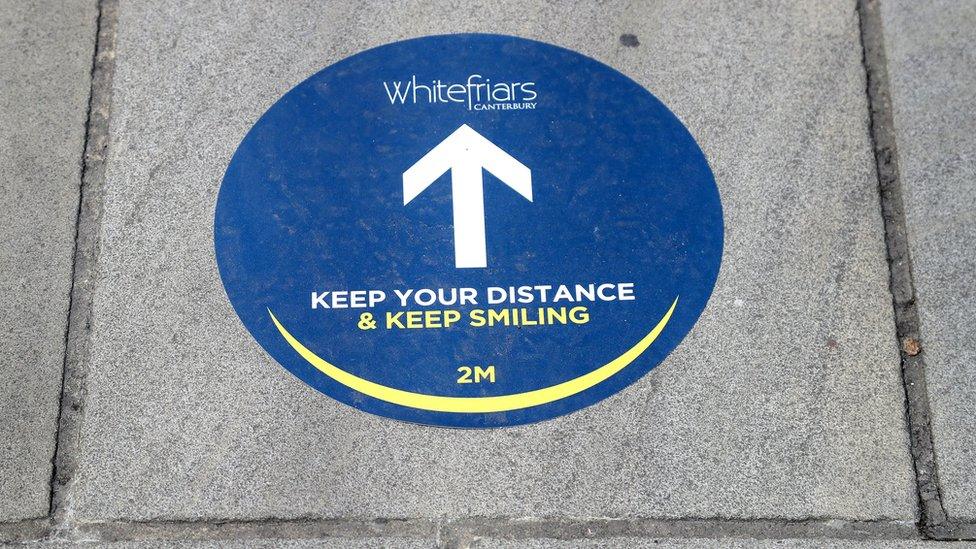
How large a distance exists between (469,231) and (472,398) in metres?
0.52

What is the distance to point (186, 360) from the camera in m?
2.47

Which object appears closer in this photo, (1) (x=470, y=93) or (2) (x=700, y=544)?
(2) (x=700, y=544)

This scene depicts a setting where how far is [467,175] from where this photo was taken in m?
2.62

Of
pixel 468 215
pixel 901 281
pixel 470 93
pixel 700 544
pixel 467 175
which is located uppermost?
pixel 470 93

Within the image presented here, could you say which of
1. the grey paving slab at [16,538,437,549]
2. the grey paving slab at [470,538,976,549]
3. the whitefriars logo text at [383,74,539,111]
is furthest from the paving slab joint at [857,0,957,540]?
the grey paving slab at [16,538,437,549]

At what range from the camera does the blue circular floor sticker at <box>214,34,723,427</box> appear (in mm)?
2453

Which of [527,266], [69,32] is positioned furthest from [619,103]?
[69,32]

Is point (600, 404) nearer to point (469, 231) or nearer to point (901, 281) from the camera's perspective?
point (469, 231)

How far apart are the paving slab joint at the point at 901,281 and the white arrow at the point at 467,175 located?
116cm

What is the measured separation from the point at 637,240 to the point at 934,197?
98 centimetres

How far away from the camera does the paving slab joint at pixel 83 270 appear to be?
2380 mm

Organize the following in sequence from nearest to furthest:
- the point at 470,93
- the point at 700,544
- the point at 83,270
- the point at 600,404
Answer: the point at 700,544, the point at 600,404, the point at 83,270, the point at 470,93

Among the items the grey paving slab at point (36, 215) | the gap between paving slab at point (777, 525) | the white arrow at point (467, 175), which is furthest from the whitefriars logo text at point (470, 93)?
the gap between paving slab at point (777, 525)

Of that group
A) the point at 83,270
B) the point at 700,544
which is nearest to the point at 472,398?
the point at 700,544
